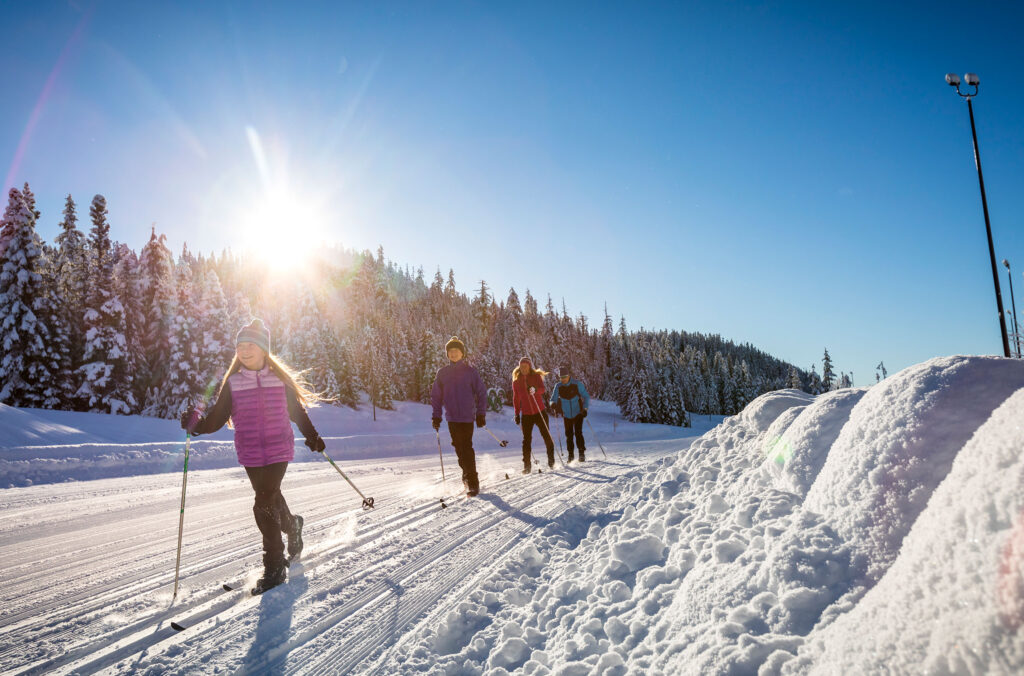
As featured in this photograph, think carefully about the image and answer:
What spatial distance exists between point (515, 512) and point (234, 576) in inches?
124

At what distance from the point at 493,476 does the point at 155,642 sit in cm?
715

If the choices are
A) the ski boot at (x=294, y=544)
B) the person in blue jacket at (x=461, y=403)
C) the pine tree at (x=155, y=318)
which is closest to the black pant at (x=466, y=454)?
the person in blue jacket at (x=461, y=403)

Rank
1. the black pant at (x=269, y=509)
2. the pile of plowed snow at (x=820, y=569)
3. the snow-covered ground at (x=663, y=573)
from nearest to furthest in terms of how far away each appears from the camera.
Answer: the pile of plowed snow at (x=820, y=569), the snow-covered ground at (x=663, y=573), the black pant at (x=269, y=509)

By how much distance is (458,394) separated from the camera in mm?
7613

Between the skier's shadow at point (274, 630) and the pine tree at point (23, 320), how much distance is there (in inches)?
1240

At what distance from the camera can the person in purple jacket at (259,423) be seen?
418cm

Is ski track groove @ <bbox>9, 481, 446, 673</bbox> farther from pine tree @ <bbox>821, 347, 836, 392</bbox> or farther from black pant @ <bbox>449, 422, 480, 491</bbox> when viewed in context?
pine tree @ <bbox>821, 347, 836, 392</bbox>

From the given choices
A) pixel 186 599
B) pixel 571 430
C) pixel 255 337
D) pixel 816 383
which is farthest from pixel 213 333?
pixel 816 383

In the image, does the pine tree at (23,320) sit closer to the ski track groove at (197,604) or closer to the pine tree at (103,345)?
the pine tree at (103,345)

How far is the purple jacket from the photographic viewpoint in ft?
13.9

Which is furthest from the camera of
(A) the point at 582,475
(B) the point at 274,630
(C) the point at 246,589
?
(A) the point at 582,475

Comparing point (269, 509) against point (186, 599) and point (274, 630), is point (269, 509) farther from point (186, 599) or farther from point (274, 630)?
point (274, 630)

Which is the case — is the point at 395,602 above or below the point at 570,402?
below

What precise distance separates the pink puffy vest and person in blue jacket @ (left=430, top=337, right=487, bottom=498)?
3222mm
